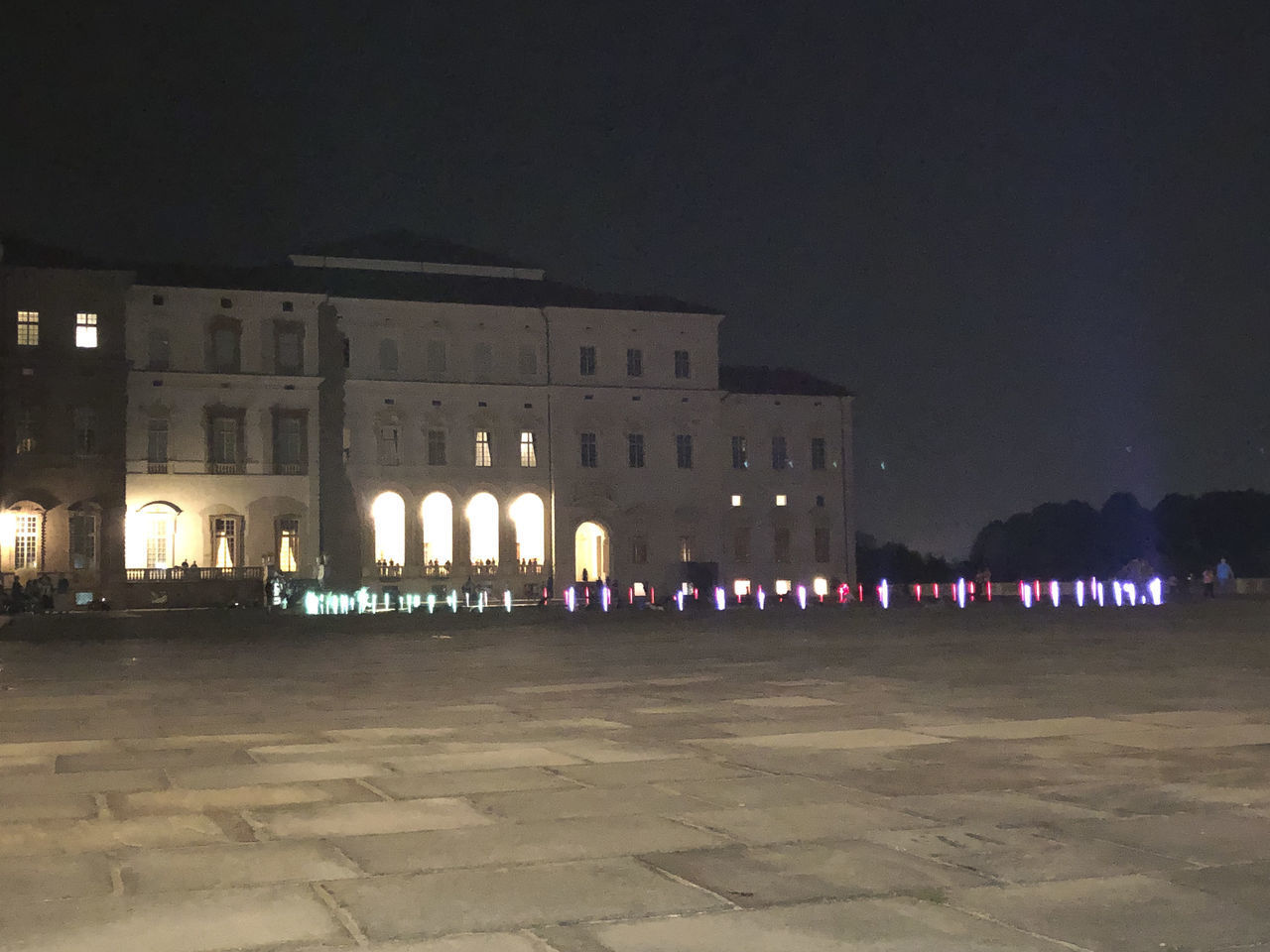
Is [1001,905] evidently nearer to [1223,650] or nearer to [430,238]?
[1223,650]

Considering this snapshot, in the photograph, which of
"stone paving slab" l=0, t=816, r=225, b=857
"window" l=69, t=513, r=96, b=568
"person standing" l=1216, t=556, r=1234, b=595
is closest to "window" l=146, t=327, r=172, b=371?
"window" l=69, t=513, r=96, b=568

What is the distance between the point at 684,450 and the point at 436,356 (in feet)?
39.3

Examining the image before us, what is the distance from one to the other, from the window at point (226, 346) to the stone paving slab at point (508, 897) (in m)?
53.0

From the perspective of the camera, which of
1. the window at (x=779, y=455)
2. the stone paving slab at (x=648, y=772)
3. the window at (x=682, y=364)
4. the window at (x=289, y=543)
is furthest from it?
the window at (x=779, y=455)

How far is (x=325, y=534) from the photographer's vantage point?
→ 2227 inches

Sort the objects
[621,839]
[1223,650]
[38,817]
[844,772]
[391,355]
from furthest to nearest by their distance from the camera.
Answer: [391,355]
[1223,650]
[844,772]
[38,817]
[621,839]

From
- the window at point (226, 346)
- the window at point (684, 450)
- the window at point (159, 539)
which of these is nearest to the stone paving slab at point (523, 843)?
the window at point (159, 539)

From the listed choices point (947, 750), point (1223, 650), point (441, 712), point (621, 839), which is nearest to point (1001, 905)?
point (621, 839)

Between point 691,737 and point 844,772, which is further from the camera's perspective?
point 691,737

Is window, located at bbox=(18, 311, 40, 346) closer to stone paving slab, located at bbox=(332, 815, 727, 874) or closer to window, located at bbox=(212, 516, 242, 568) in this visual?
window, located at bbox=(212, 516, 242, 568)

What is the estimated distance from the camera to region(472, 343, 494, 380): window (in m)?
59.6

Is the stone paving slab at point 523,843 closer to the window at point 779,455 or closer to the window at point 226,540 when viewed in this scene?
the window at point 226,540

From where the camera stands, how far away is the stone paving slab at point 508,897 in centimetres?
436

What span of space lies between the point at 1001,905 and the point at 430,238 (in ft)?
209
